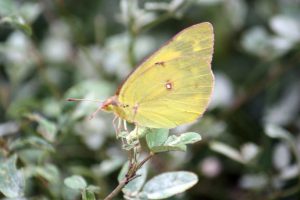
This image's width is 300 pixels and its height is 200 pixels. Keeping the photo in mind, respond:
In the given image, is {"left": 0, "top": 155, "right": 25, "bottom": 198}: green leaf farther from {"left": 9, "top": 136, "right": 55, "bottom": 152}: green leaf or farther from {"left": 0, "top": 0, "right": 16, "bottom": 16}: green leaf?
{"left": 0, "top": 0, "right": 16, "bottom": 16}: green leaf

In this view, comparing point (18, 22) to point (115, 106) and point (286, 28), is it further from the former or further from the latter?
point (286, 28)

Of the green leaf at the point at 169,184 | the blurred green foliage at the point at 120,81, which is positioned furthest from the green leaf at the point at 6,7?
the green leaf at the point at 169,184

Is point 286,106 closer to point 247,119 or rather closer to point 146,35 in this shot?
point 247,119

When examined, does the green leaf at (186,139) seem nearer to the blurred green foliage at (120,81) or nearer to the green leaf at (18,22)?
the blurred green foliage at (120,81)

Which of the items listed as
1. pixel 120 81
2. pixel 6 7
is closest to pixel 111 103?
pixel 6 7

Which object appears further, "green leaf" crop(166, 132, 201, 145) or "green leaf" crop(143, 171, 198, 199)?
"green leaf" crop(143, 171, 198, 199)

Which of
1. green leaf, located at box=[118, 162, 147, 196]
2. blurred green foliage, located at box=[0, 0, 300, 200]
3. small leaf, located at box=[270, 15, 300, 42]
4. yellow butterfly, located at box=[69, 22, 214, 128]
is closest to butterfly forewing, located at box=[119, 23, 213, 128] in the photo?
yellow butterfly, located at box=[69, 22, 214, 128]
